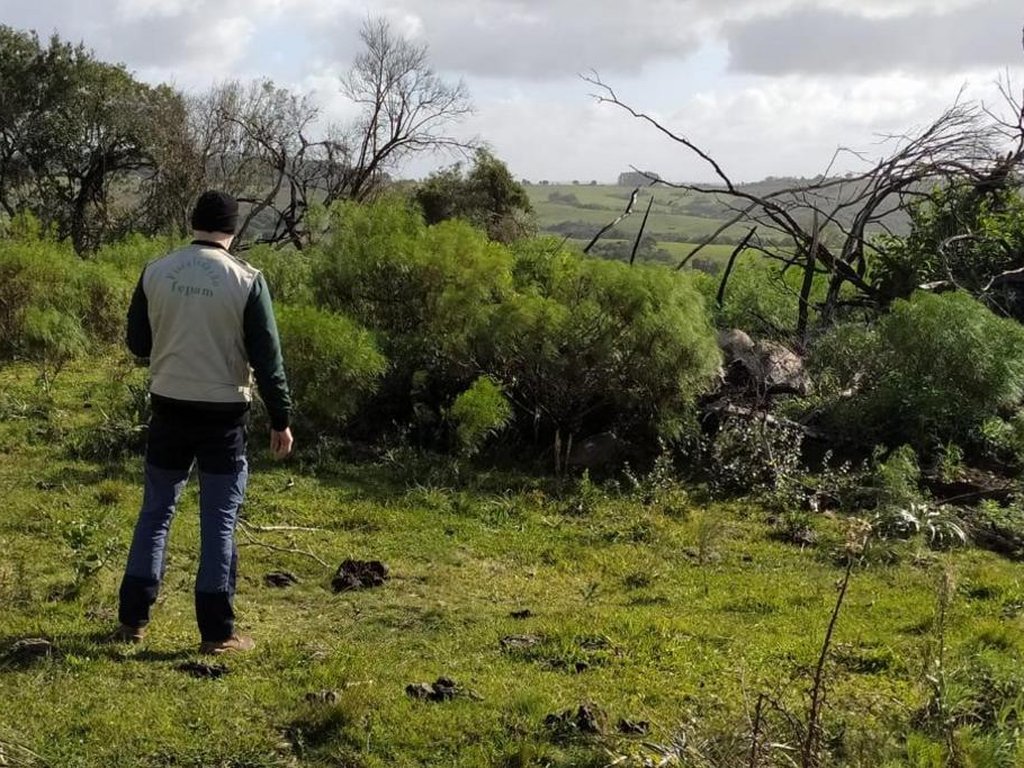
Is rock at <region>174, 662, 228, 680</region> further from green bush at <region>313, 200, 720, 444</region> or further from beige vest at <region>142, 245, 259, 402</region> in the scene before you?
green bush at <region>313, 200, 720, 444</region>

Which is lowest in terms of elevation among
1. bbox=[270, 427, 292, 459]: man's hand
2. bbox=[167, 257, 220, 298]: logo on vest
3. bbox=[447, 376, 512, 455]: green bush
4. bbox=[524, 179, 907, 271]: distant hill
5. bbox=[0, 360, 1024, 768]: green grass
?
bbox=[0, 360, 1024, 768]: green grass

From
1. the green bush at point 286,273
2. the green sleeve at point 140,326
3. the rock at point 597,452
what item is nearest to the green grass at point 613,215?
the green bush at point 286,273

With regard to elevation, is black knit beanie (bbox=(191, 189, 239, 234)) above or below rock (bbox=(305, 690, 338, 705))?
above

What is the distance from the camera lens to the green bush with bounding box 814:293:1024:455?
8070 mm

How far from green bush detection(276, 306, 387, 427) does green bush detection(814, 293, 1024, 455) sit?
4.03 m

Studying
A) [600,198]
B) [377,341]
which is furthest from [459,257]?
[600,198]

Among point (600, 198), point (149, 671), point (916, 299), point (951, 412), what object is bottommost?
point (149, 671)

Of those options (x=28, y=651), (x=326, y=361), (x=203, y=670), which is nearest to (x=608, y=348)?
(x=326, y=361)

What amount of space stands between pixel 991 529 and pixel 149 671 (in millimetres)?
5578

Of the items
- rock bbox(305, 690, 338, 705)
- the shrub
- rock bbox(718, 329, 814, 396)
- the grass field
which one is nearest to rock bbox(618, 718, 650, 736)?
rock bbox(305, 690, 338, 705)

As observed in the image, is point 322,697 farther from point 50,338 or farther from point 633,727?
point 50,338

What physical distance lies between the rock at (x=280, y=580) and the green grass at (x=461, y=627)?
78mm

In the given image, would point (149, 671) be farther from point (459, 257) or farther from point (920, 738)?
point (459, 257)

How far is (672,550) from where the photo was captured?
6.56 m
